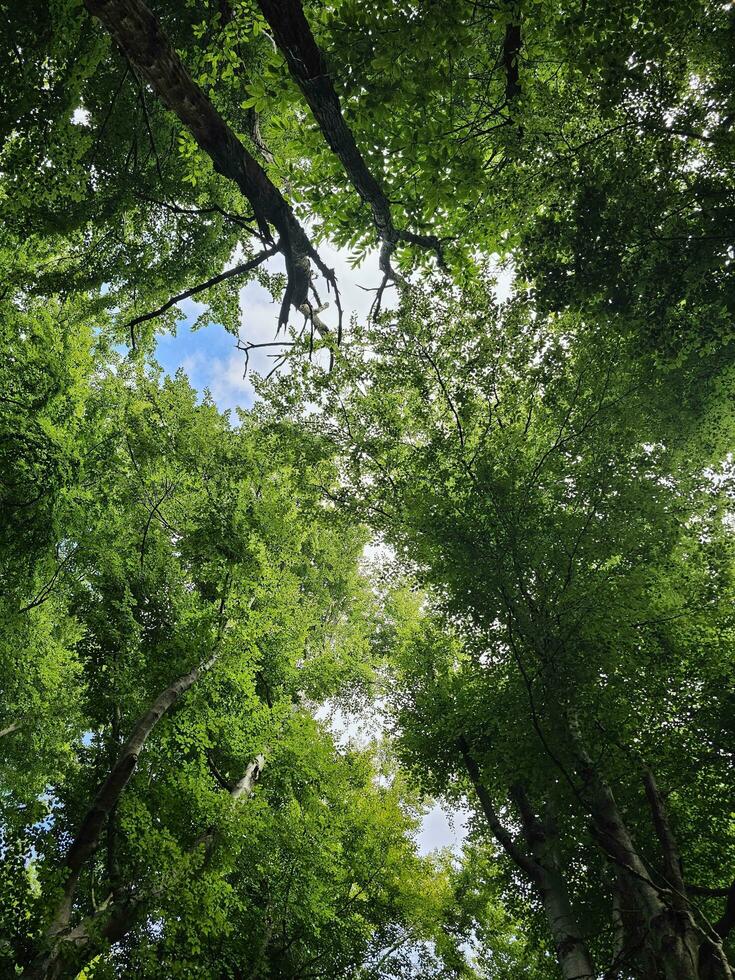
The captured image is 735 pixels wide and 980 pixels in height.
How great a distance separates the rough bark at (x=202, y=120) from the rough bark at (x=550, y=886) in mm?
5705

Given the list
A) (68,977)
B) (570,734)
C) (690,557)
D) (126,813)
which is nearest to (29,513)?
(126,813)

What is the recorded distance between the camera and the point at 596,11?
3174 mm

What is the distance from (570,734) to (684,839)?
2.37 metres

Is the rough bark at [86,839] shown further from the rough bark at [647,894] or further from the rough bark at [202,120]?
the rough bark at [202,120]

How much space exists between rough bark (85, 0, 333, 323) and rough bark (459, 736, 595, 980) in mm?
5705

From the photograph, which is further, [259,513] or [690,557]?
[259,513]

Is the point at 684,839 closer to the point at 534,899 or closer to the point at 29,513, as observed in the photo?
the point at 534,899

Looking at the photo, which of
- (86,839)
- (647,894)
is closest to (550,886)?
(647,894)

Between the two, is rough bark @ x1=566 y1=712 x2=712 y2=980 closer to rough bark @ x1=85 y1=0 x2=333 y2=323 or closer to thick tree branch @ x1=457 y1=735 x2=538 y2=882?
thick tree branch @ x1=457 y1=735 x2=538 y2=882

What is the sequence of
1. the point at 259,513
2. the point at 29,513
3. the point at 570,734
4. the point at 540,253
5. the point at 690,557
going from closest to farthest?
the point at 570,734 < the point at 540,253 < the point at 690,557 < the point at 29,513 < the point at 259,513

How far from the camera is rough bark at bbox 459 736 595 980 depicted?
4.58 metres

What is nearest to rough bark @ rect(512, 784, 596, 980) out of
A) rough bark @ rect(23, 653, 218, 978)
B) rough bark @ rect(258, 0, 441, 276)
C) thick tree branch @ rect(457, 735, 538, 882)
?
thick tree branch @ rect(457, 735, 538, 882)

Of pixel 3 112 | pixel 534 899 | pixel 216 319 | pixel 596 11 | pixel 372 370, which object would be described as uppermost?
pixel 216 319

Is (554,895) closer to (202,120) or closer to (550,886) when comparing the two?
(550,886)
